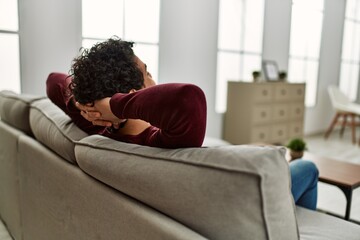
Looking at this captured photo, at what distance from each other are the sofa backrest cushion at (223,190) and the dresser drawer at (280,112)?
11.8ft

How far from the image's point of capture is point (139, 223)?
0.85m

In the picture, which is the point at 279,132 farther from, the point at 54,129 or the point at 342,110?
the point at 54,129

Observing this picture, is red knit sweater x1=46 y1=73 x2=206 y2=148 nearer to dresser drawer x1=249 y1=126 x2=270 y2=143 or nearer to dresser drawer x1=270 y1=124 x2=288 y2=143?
dresser drawer x1=249 y1=126 x2=270 y2=143

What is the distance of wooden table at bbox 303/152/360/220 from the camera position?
193 centimetres

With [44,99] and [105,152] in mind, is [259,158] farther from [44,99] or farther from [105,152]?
[44,99]

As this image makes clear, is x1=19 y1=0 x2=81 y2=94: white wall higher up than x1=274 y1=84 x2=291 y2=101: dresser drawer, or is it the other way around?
x1=19 y1=0 x2=81 y2=94: white wall

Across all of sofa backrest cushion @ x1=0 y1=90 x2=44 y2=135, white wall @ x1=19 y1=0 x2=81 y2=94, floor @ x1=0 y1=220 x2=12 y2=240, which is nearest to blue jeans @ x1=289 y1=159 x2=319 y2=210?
sofa backrest cushion @ x1=0 y1=90 x2=44 y2=135

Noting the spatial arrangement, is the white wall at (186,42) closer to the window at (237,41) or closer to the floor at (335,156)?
the window at (237,41)

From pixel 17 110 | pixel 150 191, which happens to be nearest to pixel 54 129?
pixel 17 110

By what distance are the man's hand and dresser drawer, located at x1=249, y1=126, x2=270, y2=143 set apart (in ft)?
10.2

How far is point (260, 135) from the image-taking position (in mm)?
4164

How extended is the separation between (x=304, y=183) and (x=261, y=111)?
2637mm

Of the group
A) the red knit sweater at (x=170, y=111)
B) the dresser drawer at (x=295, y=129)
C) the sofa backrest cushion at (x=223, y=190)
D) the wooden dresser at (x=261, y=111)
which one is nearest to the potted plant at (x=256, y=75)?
the wooden dresser at (x=261, y=111)

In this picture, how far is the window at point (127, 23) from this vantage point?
122 inches
